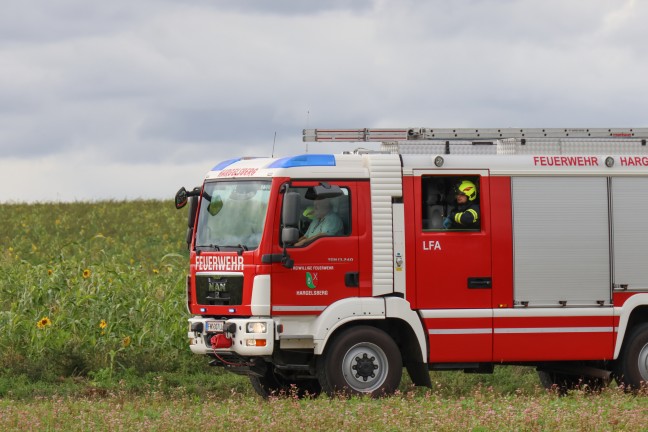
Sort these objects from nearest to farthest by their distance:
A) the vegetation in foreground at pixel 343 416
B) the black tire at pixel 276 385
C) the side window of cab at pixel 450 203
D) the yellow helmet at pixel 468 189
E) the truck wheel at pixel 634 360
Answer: the vegetation in foreground at pixel 343 416, the side window of cab at pixel 450 203, the yellow helmet at pixel 468 189, the truck wheel at pixel 634 360, the black tire at pixel 276 385

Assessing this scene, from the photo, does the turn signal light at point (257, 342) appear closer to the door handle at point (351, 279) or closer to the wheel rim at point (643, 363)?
the door handle at point (351, 279)

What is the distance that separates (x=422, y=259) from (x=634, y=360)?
320 cm

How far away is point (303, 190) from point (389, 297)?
1.61 m

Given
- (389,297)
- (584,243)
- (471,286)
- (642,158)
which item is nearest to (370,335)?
(389,297)

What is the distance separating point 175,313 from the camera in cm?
1866

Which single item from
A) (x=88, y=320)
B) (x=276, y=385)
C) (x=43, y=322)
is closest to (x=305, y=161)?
(x=276, y=385)

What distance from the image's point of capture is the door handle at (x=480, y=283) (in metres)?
14.5

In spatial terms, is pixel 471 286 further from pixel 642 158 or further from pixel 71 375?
pixel 71 375

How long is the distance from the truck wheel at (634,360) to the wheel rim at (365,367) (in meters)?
3.26

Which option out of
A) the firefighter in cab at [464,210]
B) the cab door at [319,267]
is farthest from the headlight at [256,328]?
the firefighter in cab at [464,210]

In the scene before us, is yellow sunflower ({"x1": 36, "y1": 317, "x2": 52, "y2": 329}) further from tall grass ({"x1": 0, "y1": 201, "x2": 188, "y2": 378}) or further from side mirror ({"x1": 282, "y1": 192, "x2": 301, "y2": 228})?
side mirror ({"x1": 282, "y1": 192, "x2": 301, "y2": 228})

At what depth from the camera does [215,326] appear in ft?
46.6

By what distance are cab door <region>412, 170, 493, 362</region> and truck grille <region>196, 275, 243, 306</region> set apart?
2.12 metres

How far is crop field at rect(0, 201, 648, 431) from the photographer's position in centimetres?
1121
